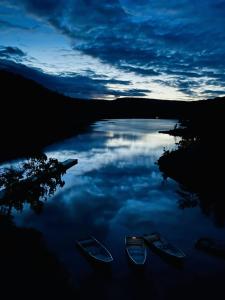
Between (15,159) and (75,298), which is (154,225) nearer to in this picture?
(75,298)

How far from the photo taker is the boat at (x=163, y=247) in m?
26.3

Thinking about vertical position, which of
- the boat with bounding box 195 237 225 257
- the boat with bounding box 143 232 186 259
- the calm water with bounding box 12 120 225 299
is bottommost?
the calm water with bounding box 12 120 225 299

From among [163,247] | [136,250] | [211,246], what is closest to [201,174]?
[211,246]

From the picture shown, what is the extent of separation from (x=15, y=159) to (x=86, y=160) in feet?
65.7

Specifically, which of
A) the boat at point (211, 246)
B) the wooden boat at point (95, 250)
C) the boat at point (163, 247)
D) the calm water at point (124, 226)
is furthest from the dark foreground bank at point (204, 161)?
the wooden boat at point (95, 250)

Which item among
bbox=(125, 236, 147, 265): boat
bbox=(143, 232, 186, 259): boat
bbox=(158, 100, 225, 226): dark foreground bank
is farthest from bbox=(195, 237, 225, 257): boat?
bbox=(158, 100, 225, 226): dark foreground bank

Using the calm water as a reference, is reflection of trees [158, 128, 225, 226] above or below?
above

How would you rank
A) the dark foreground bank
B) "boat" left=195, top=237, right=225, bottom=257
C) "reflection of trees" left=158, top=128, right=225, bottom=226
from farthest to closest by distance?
the dark foreground bank < "reflection of trees" left=158, top=128, right=225, bottom=226 < "boat" left=195, top=237, right=225, bottom=257

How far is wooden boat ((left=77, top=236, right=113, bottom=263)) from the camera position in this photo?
2477 centimetres

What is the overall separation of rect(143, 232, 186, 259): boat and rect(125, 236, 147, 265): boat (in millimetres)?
1204

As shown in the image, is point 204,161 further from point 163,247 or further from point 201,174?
point 163,247

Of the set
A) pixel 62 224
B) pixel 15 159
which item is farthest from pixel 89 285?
pixel 15 159

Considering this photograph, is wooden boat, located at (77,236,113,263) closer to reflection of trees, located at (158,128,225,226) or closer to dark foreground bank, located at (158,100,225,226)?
reflection of trees, located at (158,128,225,226)

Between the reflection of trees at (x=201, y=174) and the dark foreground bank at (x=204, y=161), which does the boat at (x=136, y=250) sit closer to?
the reflection of trees at (x=201, y=174)
